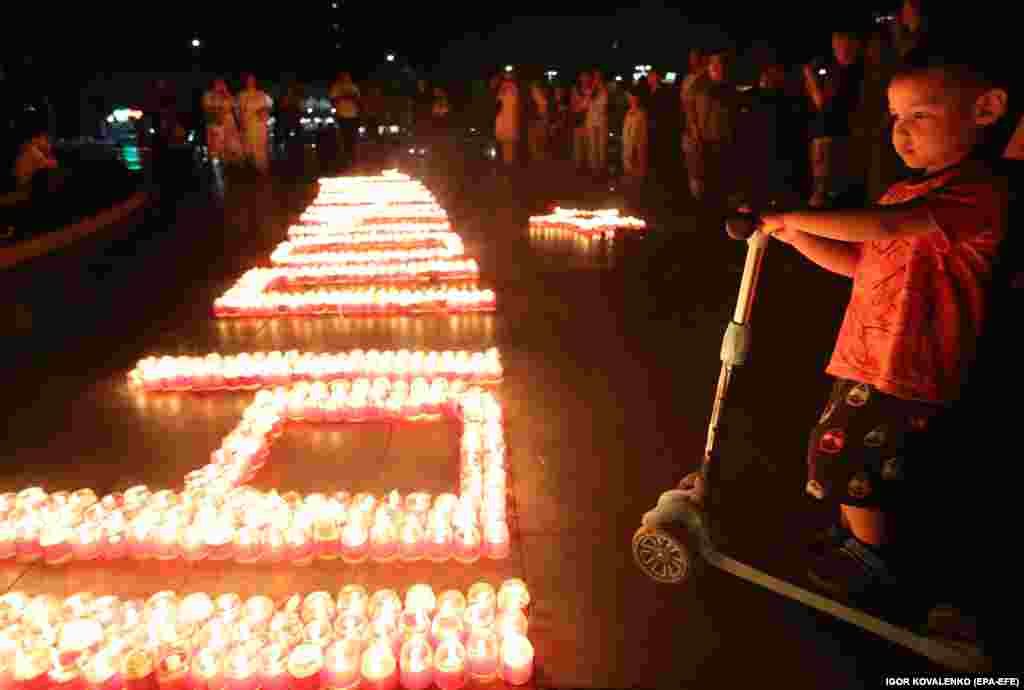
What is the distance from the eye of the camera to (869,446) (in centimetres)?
230

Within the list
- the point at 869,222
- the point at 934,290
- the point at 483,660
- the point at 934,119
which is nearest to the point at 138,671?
the point at 483,660

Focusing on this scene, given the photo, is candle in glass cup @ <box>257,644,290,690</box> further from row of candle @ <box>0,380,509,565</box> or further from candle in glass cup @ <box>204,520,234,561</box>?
candle in glass cup @ <box>204,520,234,561</box>

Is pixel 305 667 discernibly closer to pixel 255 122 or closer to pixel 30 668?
pixel 30 668

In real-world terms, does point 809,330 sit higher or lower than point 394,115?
lower

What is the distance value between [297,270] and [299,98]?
14830mm

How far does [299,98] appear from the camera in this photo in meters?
20.2

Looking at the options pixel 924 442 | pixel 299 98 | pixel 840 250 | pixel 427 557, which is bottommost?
pixel 427 557

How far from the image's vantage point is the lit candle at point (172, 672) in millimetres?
2254

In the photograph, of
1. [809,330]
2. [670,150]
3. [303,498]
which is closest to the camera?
[303,498]

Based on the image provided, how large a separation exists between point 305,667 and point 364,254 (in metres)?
5.86

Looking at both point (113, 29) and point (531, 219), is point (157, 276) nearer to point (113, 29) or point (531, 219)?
point (531, 219)

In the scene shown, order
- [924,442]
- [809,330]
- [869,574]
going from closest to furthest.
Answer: [924,442], [869,574], [809,330]

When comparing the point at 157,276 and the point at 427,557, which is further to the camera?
the point at 157,276

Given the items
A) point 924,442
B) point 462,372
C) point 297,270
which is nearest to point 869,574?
point 924,442
